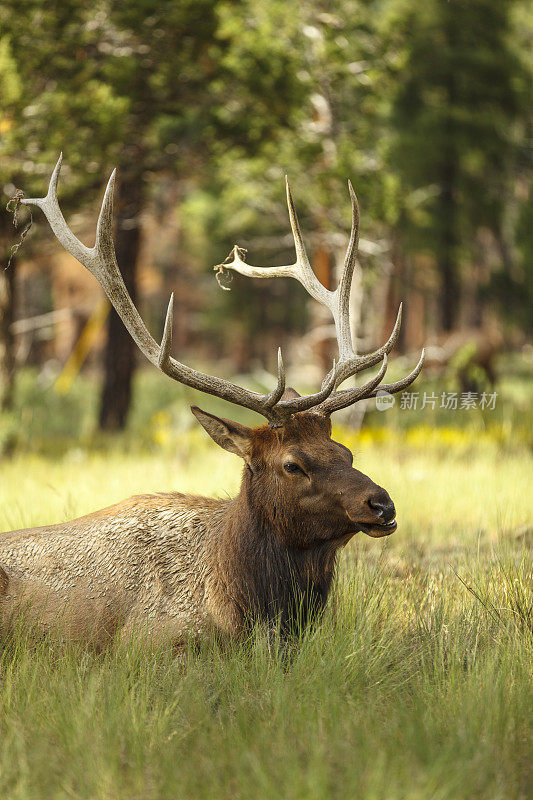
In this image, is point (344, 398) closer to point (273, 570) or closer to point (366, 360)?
point (366, 360)

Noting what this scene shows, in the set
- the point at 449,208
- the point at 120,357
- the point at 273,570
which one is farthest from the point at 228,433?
the point at 449,208

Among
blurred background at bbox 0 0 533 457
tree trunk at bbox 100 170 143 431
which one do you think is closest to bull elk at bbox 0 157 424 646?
blurred background at bbox 0 0 533 457

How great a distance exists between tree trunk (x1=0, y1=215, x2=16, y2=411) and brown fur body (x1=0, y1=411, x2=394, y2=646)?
18.7 feet

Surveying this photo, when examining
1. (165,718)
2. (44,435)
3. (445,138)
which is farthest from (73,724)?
(445,138)

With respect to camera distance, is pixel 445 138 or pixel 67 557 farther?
pixel 445 138

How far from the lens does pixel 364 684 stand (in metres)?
3.49

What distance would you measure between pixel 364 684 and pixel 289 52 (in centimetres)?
917

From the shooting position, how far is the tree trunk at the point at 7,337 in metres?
9.43

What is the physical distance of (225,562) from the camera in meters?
3.96

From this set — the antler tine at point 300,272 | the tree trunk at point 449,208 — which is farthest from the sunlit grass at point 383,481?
the tree trunk at point 449,208


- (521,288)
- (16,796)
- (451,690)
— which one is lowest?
(16,796)

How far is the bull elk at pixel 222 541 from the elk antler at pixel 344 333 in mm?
14

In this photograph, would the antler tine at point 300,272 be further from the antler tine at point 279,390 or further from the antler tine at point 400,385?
the antler tine at point 279,390

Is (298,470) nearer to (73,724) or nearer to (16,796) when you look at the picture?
(73,724)
